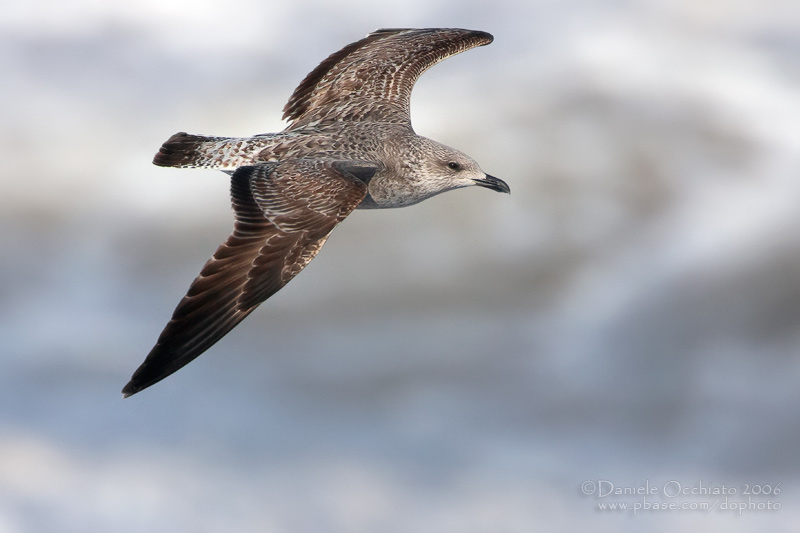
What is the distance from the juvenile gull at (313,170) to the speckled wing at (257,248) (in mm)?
11

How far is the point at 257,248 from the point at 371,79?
5.11 m

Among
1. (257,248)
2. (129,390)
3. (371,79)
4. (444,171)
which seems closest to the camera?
(129,390)

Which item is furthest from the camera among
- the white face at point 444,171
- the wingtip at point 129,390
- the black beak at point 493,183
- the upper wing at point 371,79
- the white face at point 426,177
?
the upper wing at point 371,79

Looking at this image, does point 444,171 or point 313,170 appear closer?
point 313,170

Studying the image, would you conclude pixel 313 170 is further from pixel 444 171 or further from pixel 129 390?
pixel 129 390

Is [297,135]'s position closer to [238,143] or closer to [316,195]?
[238,143]

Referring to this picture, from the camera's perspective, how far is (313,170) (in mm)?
14141

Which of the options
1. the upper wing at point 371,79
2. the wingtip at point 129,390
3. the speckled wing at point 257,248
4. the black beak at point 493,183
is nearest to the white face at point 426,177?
the black beak at point 493,183

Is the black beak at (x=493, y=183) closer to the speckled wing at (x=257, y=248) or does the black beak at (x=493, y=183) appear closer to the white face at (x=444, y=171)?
the white face at (x=444, y=171)

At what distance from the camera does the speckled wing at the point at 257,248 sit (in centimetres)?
1277

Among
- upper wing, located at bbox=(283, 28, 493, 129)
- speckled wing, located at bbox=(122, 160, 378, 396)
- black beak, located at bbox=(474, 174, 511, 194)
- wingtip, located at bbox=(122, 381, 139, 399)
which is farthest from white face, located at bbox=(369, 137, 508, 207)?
wingtip, located at bbox=(122, 381, 139, 399)

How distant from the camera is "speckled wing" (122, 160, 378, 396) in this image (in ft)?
41.9

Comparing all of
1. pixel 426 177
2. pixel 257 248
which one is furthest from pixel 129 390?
pixel 426 177

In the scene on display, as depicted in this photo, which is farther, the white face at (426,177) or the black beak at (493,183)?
the black beak at (493,183)
